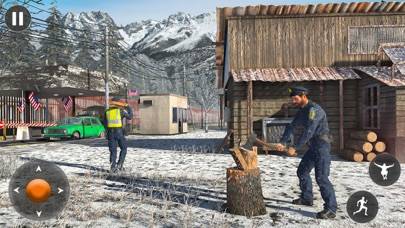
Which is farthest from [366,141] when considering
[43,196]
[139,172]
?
[43,196]

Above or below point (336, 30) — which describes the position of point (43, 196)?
below

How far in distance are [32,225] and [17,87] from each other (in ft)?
78.8

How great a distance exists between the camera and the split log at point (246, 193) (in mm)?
5723

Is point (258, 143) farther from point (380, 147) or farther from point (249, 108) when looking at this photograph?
point (249, 108)

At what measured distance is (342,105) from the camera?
1323 cm

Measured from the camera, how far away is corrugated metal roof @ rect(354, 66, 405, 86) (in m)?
11.2

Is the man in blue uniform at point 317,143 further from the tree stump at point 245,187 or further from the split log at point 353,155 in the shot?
the split log at point 353,155

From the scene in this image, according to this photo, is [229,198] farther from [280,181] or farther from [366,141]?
[366,141]

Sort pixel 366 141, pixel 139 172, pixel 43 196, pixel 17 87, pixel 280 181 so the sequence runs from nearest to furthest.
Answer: pixel 43 196, pixel 280 181, pixel 139 172, pixel 366 141, pixel 17 87

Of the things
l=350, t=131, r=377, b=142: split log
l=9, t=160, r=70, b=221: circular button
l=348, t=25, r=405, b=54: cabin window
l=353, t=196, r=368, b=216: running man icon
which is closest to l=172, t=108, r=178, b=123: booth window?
l=348, t=25, r=405, b=54: cabin window

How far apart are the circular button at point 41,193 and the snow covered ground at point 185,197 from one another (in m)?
0.14

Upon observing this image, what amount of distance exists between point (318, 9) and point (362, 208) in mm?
9353

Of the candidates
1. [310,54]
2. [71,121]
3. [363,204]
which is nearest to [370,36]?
[310,54]

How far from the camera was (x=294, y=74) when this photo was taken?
13.1 m
